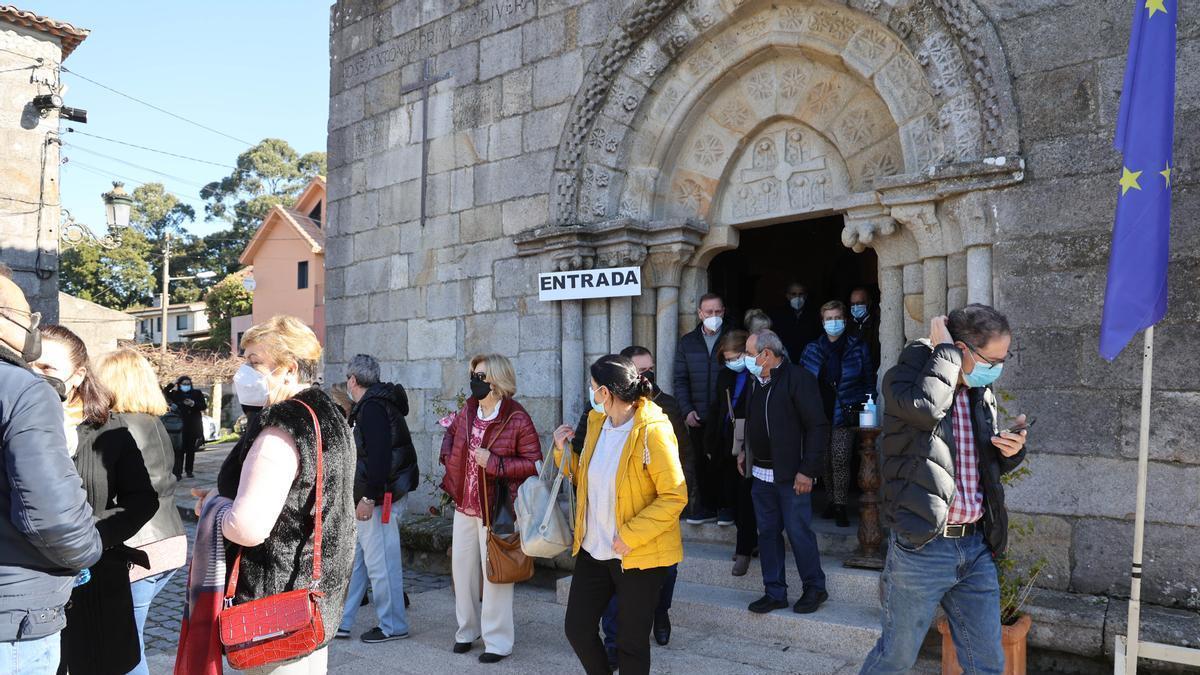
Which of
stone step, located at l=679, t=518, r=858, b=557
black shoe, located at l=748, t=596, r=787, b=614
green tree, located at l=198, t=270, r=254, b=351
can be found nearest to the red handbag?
black shoe, located at l=748, t=596, r=787, b=614

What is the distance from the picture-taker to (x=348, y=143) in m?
8.47

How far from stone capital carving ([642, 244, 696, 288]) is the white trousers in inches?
102

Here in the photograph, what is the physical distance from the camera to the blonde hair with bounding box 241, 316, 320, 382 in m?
2.65

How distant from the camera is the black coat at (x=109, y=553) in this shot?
9.54 feet

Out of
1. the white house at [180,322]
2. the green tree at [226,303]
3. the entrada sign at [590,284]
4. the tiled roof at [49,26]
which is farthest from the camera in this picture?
Result: the white house at [180,322]

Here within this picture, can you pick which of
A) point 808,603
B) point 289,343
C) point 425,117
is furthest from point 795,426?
point 425,117

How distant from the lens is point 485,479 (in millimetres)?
4547

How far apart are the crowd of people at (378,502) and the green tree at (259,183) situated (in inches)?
1577

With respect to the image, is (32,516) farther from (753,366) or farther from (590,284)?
(590,284)

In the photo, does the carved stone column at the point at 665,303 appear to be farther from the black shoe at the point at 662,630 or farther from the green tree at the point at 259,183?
the green tree at the point at 259,183

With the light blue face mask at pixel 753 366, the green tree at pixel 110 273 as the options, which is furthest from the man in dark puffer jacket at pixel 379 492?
the green tree at pixel 110 273

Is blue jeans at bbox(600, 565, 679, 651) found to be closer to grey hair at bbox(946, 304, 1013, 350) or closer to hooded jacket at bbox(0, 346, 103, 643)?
grey hair at bbox(946, 304, 1013, 350)

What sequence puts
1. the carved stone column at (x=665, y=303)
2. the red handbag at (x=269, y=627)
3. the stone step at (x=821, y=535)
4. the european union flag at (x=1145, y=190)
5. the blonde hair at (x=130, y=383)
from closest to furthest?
the red handbag at (x=269, y=627) < the blonde hair at (x=130, y=383) < the european union flag at (x=1145, y=190) < the stone step at (x=821, y=535) < the carved stone column at (x=665, y=303)

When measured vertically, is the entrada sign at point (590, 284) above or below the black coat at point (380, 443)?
above
